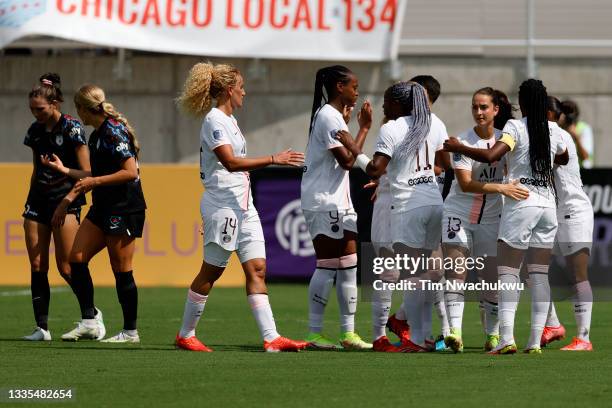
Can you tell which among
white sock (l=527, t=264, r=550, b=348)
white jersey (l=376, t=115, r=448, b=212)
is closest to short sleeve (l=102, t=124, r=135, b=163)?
white jersey (l=376, t=115, r=448, b=212)

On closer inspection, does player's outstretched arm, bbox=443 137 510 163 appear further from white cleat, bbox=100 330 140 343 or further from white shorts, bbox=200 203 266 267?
white cleat, bbox=100 330 140 343

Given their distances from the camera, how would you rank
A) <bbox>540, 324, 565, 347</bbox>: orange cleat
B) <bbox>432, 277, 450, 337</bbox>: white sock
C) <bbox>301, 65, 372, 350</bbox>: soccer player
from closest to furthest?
<bbox>301, 65, 372, 350</bbox>: soccer player, <bbox>432, 277, 450, 337</bbox>: white sock, <bbox>540, 324, 565, 347</bbox>: orange cleat

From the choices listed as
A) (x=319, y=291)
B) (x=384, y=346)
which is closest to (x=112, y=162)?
(x=319, y=291)

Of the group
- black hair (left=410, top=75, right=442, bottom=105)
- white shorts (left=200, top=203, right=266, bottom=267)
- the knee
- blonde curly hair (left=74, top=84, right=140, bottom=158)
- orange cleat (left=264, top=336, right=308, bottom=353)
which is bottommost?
orange cleat (left=264, top=336, right=308, bottom=353)

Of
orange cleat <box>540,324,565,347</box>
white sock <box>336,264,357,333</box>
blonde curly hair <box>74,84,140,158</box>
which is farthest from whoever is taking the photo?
orange cleat <box>540,324,565,347</box>

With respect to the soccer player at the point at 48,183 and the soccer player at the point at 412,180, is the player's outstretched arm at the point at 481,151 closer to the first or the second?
the soccer player at the point at 412,180

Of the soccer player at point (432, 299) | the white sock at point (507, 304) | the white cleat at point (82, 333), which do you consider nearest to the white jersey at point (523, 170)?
the white sock at point (507, 304)

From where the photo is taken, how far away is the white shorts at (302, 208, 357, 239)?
33.1 ft

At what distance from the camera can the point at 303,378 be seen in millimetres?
8367

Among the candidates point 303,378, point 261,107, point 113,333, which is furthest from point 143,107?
point 303,378

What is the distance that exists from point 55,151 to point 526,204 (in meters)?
3.86

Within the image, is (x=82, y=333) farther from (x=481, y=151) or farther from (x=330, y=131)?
(x=481, y=151)

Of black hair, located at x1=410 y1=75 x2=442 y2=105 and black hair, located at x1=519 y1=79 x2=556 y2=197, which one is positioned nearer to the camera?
black hair, located at x1=519 y1=79 x2=556 y2=197

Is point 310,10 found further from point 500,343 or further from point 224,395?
point 224,395
